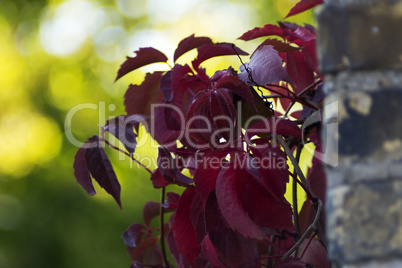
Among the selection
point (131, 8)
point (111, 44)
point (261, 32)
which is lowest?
point (261, 32)

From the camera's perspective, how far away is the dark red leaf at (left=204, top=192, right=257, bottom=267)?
60 centimetres

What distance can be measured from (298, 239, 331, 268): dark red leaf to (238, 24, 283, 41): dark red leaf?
315 mm

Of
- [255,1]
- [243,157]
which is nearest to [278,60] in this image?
[243,157]

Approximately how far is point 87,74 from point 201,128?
179 inches

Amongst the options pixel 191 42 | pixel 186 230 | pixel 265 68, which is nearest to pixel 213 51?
pixel 191 42

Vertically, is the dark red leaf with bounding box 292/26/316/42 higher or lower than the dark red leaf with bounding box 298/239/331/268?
higher

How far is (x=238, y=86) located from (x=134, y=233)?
17.1 inches

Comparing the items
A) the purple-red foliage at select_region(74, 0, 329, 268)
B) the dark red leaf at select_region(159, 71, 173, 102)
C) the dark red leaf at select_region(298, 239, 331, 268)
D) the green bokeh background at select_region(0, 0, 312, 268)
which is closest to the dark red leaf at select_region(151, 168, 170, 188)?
the purple-red foliage at select_region(74, 0, 329, 268)

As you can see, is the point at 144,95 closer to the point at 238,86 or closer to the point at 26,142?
the point at 238,86

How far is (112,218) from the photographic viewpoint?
13.9ft

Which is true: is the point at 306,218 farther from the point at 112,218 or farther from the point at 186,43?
the point at 112,218

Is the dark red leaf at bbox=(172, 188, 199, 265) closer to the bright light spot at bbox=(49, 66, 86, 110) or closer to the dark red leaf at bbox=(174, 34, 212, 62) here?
the dark red leaf at bbox=(174, 34, 212, 62)

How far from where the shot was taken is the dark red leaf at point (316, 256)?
641 millimetres

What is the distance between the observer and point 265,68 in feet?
1.97
